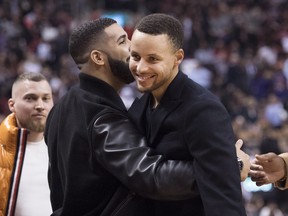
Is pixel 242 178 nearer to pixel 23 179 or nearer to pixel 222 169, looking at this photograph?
pixel 222 169

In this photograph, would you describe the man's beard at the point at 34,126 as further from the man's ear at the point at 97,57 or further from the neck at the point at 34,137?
the man's ear at the point at 97,57

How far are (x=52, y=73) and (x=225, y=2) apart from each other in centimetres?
497

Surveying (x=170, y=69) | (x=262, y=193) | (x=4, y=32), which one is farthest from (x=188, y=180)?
(x=4, y=32)

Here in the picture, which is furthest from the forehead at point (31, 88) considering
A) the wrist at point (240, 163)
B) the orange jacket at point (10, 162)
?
the wrist at point (240, 163)

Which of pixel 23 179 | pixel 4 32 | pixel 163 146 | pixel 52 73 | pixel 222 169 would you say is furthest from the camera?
pixel 4 32

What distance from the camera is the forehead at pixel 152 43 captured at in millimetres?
3346

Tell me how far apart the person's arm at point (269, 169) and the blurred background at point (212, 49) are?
721cm

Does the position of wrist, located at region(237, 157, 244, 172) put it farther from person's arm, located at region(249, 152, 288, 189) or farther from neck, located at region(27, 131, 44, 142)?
neck, located at region(27, 131, 44, 142)

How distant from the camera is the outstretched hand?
399 centimetres

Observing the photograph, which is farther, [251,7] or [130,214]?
[251,7]

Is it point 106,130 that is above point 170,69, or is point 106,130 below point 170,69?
below

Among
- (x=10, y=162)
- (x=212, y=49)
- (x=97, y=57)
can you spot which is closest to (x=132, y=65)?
(x=97, y=57)

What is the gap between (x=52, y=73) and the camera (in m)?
15.3

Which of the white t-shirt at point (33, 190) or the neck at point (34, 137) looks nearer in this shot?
the white t-shirt at point (33, 190)
